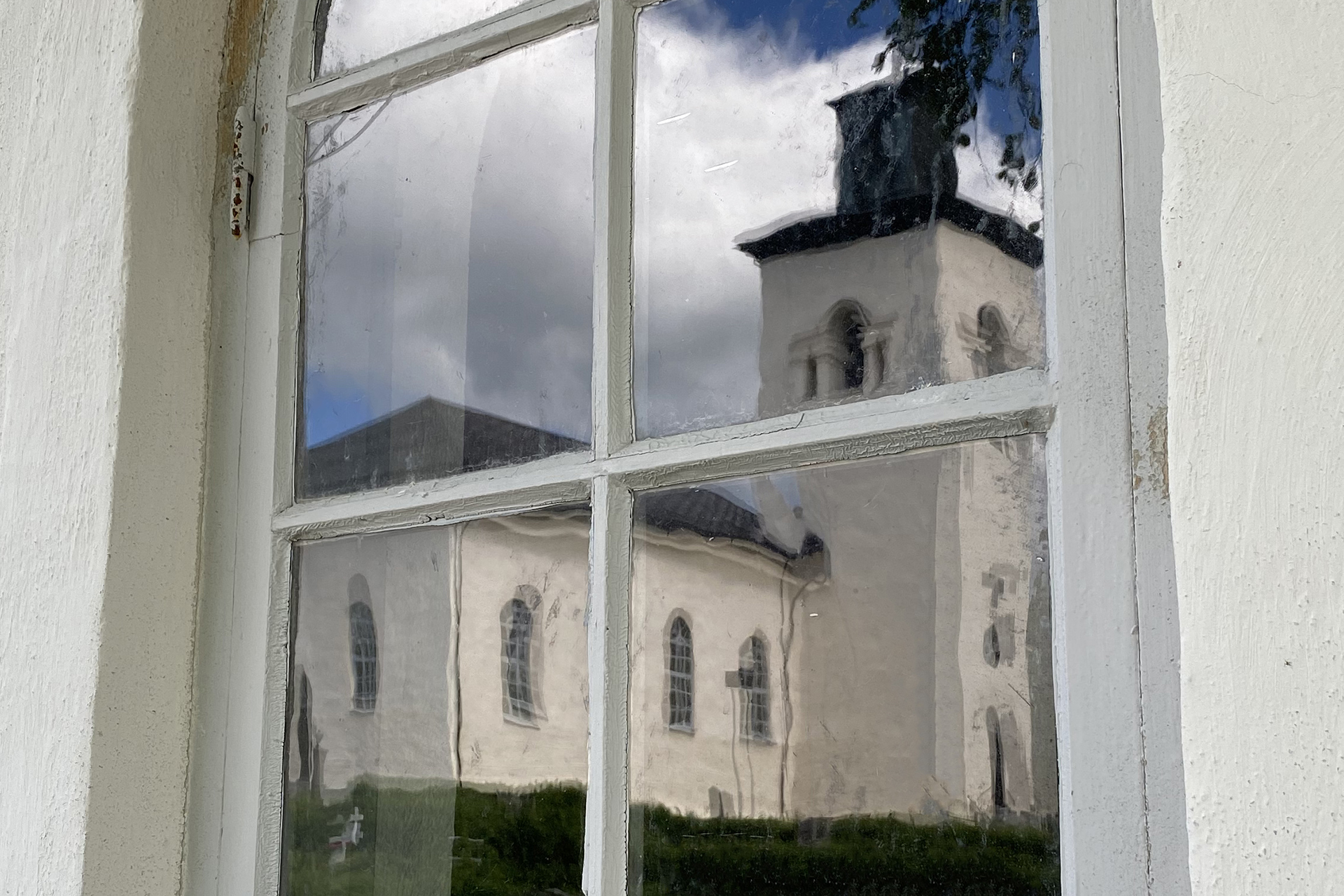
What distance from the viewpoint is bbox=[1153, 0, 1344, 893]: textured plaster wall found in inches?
25.1

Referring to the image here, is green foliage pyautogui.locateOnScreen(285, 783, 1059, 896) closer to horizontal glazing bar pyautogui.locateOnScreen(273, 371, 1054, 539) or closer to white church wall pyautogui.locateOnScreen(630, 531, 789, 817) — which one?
white church wall pyautogui.locateOnScreen(630, 531, 789, 817)

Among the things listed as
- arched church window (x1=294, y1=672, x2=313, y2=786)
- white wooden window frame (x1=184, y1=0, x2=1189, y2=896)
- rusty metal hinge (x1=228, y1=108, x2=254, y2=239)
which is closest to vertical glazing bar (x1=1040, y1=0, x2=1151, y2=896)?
white wooden window frame (x1=184, y1=0, x2=1189, y2=896)

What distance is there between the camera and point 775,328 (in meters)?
1.08

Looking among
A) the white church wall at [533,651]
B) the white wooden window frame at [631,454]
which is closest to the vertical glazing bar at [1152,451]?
the white wooden window frame at [631,454]

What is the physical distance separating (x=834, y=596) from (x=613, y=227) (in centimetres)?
42

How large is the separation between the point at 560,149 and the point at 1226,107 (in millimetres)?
700

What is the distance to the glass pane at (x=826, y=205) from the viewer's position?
960 millimetres

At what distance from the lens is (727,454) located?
1057mm

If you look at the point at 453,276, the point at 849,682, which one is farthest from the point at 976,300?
the point at 453,276

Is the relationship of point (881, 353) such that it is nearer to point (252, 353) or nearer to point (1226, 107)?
Result: point (1226, 107)

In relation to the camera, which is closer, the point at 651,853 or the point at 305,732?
the point at 651,853

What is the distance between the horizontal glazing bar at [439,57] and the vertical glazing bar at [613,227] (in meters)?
0.06

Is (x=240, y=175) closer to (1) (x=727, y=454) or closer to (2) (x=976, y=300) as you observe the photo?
(1) (x=727, y=454)

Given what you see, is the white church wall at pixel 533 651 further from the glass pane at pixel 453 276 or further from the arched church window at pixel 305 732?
the arched church window at pixel 305 732
